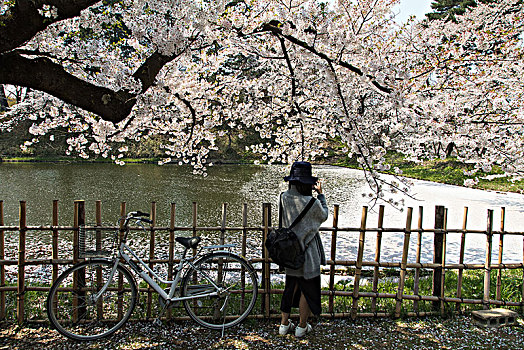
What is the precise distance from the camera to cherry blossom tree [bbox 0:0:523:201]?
3248mm

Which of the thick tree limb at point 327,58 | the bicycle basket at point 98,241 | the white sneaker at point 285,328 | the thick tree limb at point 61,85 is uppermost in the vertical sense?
the thick tree limb at point 327,58

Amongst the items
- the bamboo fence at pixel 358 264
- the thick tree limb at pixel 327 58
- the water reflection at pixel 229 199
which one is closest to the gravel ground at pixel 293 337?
the bamboo fence at pixel 358 264

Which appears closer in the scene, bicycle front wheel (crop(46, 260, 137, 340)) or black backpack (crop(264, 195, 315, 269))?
black backpack (crop(264, 195, 315, 269))

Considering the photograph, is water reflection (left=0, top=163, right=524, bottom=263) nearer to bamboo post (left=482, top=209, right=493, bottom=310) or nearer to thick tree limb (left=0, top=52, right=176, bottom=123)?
bamboo post (left=482, top=209, right=493, bottom=310)

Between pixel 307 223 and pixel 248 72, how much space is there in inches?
211

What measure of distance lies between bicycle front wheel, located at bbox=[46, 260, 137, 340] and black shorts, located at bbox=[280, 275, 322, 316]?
138 centimetres

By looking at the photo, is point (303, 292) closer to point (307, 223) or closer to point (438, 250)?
point (307, 223)

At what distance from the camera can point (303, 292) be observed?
3.01 meters

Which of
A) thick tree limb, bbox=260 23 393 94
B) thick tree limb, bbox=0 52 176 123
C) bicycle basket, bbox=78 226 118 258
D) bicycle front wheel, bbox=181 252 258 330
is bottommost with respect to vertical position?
bicycle front wheel, bbox=181 252 258 330

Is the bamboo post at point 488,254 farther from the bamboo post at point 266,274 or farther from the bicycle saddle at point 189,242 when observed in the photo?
the bicycle saddle at point 189,242

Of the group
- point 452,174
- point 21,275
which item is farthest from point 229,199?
point 452,174

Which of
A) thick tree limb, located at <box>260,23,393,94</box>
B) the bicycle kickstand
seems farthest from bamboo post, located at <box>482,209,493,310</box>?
the bicycle kickstand

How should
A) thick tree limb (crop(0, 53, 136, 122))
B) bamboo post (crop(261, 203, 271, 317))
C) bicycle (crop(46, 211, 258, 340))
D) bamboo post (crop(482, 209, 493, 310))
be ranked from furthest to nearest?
bamboo post (crop(482, 209, 493, 310)) → bamboo post (crop(261, 203, 271, 317)) → bicycle (crop(46, 211, 258, 340)) → thick tree limb (crop(0, 53, 136, 122))

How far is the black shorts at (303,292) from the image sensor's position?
9.82 feet
